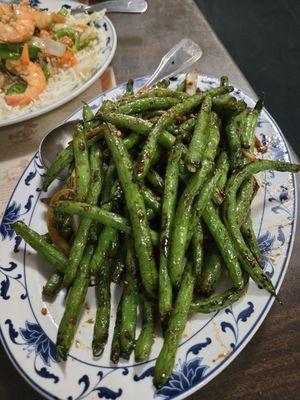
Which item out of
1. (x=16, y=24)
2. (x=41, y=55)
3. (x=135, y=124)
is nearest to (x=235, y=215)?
(x=135, y=124)

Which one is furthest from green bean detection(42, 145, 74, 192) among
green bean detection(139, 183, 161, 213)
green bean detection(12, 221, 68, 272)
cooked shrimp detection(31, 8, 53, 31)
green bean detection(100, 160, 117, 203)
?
cooked shrimp detection(31, 8, 53, 31)

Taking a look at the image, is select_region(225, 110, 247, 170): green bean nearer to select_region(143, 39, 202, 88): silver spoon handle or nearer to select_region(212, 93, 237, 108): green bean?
select_region(212, 93, 237, 108): green bean

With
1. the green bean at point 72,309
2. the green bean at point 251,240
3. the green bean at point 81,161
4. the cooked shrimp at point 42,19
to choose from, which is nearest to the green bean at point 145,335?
the green bean at point 72,309

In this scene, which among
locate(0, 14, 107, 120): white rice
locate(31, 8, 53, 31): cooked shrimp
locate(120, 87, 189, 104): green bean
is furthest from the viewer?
locate(31, 8, 53, 31): cooked shrimp

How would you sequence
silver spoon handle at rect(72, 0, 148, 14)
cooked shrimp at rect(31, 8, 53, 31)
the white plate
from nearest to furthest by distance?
the white plate → cooked shrimp at rect(31, 8, 53, 31) → silver spoon handle at rect(72, 0, 148, 14)

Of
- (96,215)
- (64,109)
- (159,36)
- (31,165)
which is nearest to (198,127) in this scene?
(96,215)

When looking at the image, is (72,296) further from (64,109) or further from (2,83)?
(2,83)
